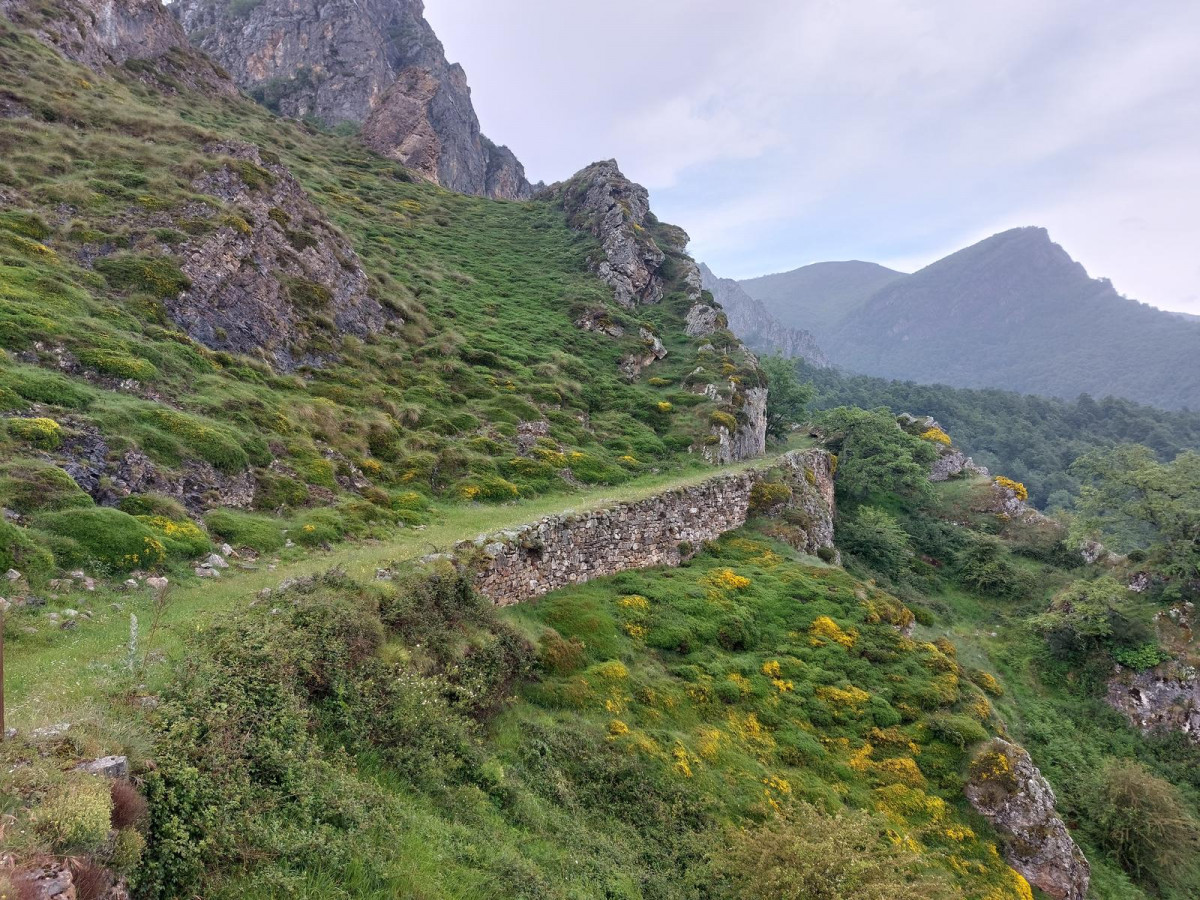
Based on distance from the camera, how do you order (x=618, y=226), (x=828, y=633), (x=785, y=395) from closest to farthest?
(x=828, y=633) → (x=785, y=395) → (x=618, y=226)

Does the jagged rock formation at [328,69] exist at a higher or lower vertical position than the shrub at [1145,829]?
higher

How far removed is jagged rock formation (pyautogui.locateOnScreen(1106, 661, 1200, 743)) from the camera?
22.5 m

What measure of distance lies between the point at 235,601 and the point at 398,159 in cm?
10313

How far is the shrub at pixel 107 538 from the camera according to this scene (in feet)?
35.8

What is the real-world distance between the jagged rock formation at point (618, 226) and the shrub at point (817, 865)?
5734 cm

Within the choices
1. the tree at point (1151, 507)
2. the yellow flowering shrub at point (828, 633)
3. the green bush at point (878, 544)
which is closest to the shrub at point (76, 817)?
the yellow flowering shrub at point (828, 633)

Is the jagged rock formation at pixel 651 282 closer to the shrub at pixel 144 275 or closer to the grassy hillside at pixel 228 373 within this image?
the grassy hillside at pixel 228 373

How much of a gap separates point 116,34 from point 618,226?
59.1 meters

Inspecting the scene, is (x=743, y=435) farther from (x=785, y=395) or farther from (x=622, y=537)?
(x=622, y=537)

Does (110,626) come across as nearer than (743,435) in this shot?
Yes

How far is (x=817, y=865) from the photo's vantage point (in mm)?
8766

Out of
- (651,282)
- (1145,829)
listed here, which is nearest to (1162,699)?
(1145,829)

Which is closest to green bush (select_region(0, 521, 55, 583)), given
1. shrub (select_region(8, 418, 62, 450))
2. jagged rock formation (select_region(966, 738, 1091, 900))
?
shrub (select_region(8, 418, 62, 450))

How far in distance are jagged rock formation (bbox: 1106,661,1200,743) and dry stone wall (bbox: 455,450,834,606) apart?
1368 centimetres
